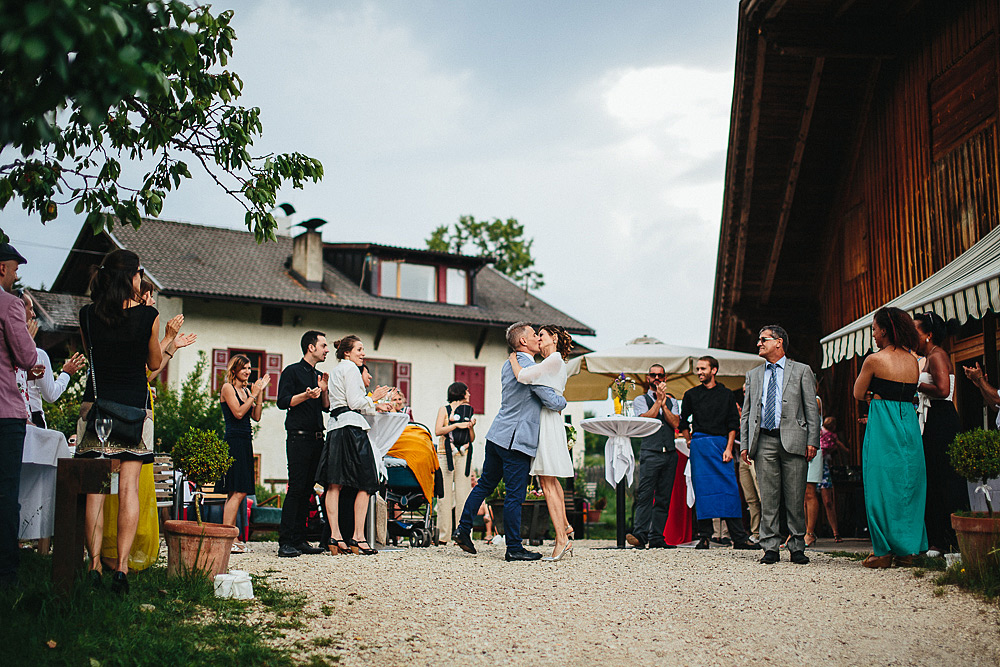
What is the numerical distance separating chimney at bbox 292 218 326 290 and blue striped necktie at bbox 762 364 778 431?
2243cm

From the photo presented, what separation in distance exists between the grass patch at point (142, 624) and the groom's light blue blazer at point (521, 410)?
118 inches

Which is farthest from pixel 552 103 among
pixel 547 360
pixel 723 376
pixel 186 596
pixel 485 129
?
pixel 186 596

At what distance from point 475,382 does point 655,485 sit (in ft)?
66.2

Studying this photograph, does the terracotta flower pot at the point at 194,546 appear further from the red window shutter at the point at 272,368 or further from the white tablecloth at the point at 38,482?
the red window shutter at the point at 272,368

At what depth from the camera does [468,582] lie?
23.0 ft

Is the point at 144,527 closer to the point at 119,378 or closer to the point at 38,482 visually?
the point at 38,482

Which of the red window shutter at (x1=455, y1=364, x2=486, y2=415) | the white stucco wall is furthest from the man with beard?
the red window shutter at (x1=455, y1=364, x2=486, y2=415)

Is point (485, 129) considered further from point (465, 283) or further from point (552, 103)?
point (465, 283)

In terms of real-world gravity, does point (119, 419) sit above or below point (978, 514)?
above

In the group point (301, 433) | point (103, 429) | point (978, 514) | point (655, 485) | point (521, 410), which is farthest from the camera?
point (655, 485)

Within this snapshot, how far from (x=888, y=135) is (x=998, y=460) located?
7253mm

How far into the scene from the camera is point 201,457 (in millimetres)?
6793

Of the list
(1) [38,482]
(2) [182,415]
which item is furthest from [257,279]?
(1) [38,482]

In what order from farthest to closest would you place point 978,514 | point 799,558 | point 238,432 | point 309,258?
1. point 309,258
2. point 238,432
3. point 799,558
4. point 978,514
